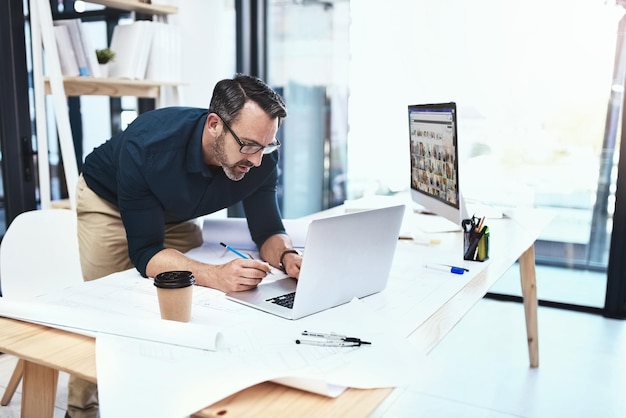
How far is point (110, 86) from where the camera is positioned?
322cm

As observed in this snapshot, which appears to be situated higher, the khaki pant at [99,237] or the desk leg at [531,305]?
the khaki pant at [99,237]

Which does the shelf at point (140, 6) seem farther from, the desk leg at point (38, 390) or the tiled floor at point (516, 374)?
the desk leg at point (38, 390)

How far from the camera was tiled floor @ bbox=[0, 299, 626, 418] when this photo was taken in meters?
2.54

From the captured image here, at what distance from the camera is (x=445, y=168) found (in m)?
2.29

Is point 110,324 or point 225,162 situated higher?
point 225,162

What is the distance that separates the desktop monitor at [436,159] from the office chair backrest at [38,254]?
4.49ft

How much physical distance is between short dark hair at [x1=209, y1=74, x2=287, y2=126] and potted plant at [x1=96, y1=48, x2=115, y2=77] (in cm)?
158

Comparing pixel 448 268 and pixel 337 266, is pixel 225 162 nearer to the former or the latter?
pixel 337 266

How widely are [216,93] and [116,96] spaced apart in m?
1.72

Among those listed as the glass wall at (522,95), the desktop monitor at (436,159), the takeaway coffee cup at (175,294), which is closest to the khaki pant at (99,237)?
the takeaway coffee cup at (175,294)

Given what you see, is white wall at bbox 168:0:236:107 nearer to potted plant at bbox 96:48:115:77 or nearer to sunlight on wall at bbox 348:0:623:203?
potted plant at bbox 96:48:115:77

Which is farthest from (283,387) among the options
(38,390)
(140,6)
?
(140,6)

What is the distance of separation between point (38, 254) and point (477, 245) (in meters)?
1.51

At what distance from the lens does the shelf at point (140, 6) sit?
10.5ft
